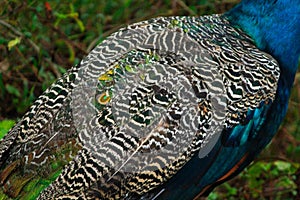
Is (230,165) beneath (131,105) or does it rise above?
beneath

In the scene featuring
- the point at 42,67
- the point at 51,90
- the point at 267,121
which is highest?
the point at 51,90

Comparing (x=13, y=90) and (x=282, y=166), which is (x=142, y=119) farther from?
(x=13, y=90)

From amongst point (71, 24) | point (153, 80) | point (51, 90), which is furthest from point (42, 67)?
point (153, 80)

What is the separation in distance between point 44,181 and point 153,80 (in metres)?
0.82

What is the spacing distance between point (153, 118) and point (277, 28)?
1.21m

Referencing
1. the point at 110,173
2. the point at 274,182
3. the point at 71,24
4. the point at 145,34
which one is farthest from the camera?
the point at 71,24

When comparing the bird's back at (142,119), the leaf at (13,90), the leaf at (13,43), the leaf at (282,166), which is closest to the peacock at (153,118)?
the bird's back at (142,119)

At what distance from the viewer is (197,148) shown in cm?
402

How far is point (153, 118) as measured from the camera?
12.8 ft

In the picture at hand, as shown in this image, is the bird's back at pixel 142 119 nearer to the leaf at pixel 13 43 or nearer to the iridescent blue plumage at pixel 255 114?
the iridescent blue plumage at pixel 255 114

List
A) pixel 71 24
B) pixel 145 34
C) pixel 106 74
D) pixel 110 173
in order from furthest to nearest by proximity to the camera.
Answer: pixel 71 24, pixel 145 34, pixel 106 74, pixel 110 173

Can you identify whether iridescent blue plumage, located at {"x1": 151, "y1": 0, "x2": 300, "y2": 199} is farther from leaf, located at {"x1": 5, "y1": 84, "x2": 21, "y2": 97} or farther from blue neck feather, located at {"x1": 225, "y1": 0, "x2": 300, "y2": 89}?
leaf, located at {"x1": 5, "y1": 84, "x2": 21, "y2": 97}

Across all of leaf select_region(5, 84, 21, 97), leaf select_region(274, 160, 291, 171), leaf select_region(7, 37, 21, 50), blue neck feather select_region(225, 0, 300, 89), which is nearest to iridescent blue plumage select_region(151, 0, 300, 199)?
blue neck feather select_region(225, 0, 300, 89)

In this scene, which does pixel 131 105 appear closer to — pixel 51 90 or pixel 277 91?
pixel 51 90
